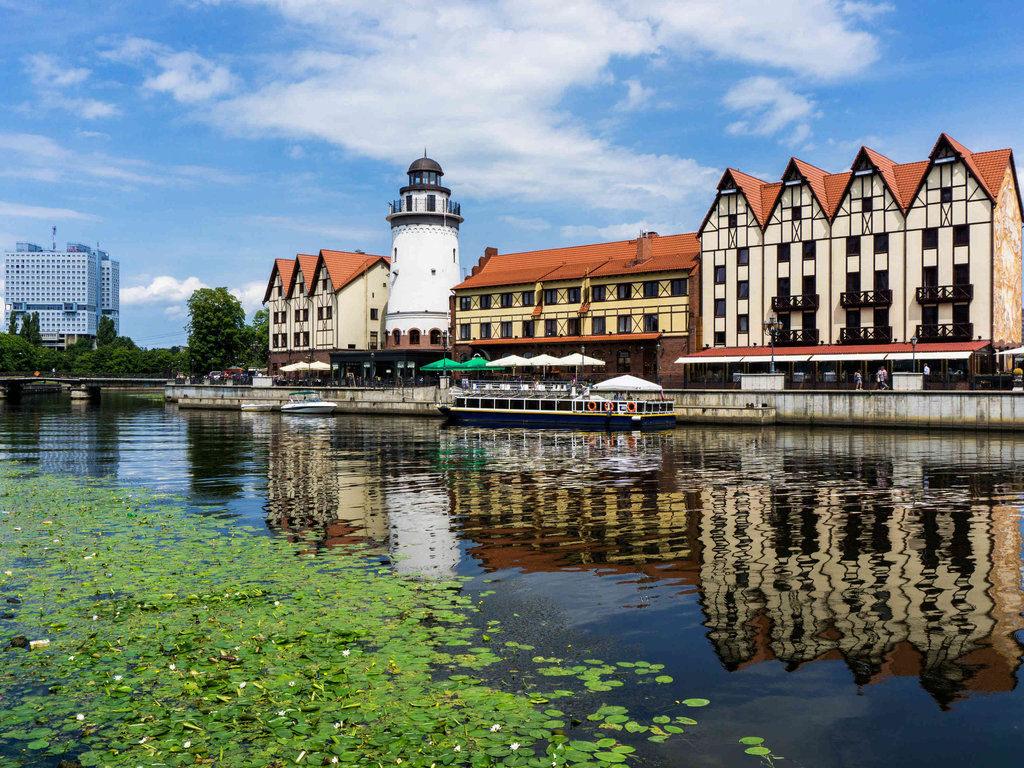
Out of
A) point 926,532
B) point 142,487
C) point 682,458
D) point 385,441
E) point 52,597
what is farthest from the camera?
point 385,441

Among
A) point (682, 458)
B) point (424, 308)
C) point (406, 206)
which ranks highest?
point (406, 206)

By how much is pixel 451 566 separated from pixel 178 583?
4.27 m

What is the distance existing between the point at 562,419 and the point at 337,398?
97.7ft

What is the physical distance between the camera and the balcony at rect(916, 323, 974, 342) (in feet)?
177

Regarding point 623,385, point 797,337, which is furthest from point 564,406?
point 797,337

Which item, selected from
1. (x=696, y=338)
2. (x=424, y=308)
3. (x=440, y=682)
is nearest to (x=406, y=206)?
(x=424, y=308)

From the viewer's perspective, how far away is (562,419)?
52.4 meters

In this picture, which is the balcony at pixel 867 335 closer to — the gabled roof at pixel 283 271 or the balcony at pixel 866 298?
the balcony at pixel 866 298

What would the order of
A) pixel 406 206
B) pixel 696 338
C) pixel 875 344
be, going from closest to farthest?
pixel 875 344
pixel 696 338
pixel 406 206

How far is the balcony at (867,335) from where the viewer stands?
57.5 metres

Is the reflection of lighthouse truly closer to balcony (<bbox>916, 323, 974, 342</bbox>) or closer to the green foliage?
the green foliage

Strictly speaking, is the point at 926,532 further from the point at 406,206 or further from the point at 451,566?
the point at 406,206

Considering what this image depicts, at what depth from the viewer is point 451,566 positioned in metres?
13.1

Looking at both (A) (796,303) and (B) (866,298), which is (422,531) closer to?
(B) (866,298)
